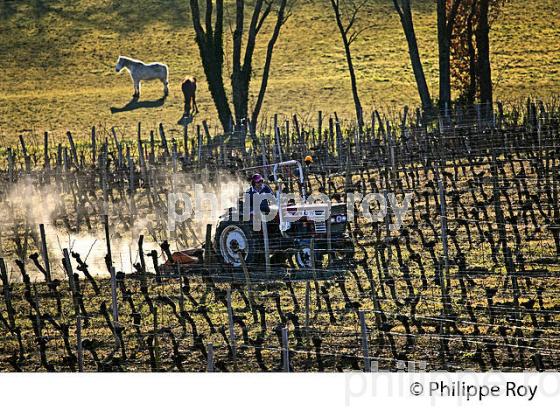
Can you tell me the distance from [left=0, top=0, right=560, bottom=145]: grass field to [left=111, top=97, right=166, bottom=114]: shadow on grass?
49cm

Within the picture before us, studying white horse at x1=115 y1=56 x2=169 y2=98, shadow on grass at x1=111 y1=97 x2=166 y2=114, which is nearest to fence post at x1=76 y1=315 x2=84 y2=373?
shadow on grass at x1=111 y1=97 x2=166 y2=114

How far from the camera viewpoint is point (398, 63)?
5081 centimetres

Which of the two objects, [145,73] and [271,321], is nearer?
[271,321]

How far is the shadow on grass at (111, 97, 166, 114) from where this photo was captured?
4485 cm

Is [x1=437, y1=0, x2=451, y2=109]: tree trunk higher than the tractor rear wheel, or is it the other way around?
[x1=437, y1=0, x2=451, y2=109]: tree trunk

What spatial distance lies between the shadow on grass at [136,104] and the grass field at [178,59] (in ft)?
1.60

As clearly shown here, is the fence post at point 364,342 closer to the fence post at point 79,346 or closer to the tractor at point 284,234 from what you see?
the fence post at point 79,346

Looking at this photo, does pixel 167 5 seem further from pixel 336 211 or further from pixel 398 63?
pixel 336 211

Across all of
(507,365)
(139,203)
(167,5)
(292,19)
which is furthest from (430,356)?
(167,5)

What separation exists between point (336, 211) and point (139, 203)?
6.84 metres

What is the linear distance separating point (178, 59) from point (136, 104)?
406 inches

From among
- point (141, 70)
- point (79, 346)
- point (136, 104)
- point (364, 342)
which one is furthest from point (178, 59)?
point (364, 342)

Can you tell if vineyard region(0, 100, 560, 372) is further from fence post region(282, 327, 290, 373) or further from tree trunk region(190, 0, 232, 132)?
tree trunk region(190, 0, 232, 132)

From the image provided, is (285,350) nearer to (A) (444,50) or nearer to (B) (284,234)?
(B) (284,234)
